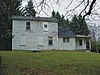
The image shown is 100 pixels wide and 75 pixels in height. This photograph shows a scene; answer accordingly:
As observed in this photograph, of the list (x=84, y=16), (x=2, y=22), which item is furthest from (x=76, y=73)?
(x=2, y=22)

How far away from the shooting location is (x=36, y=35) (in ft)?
120

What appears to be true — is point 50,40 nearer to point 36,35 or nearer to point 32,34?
point 36,35

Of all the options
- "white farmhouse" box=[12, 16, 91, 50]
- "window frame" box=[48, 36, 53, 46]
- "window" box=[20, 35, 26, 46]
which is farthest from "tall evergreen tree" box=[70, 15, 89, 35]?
"window frame" box=[48, 36, 53, 46]

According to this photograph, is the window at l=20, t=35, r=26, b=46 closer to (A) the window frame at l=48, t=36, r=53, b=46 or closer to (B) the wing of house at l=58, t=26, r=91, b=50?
(A) the window frame at l=48, t=36, r=53, b=46

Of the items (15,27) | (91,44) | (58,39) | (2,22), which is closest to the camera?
(2,22)

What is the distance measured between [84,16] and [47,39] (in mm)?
24372

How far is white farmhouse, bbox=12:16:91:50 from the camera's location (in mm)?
35562

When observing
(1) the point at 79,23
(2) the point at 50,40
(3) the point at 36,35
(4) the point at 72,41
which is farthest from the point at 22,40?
(1) the point at 79,23

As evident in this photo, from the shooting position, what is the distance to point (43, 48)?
120ft

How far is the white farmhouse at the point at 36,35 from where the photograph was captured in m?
35.6

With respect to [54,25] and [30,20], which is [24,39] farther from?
[54,25]

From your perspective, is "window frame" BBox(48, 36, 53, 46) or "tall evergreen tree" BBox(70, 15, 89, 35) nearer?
"tall evergreen tree" BBox(70, 15, 89, 35)

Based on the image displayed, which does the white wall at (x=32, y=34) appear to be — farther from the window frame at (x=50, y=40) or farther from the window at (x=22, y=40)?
the window frame at (x=50, y=40)

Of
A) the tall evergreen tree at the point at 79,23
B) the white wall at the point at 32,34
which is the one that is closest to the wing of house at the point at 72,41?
the white wall at the point at 32,34
